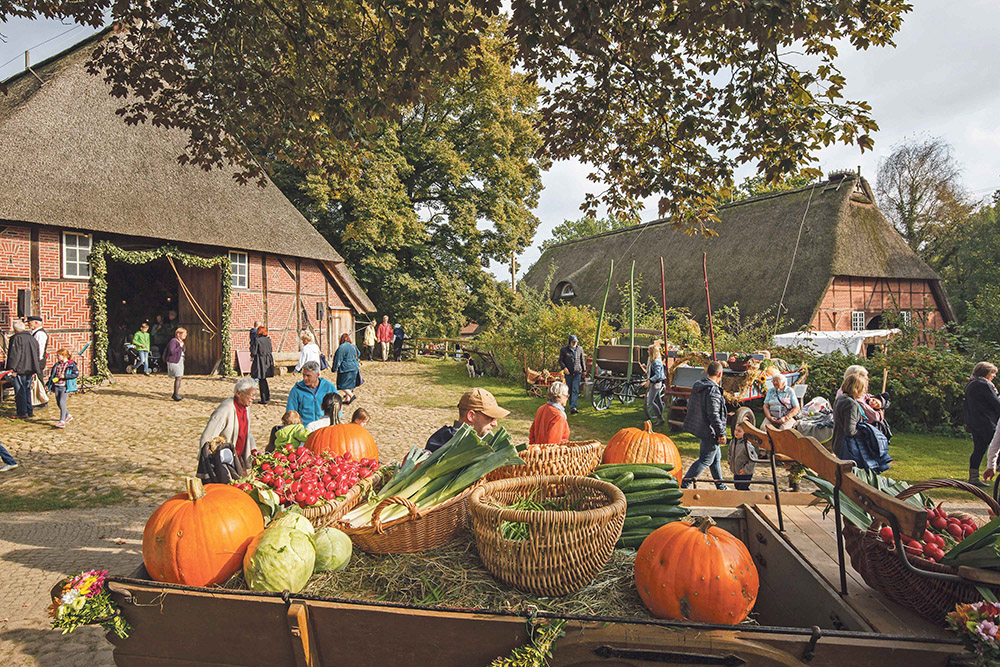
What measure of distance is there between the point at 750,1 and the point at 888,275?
A: 2590 centimetres

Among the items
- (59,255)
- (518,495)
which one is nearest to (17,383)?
(59,255)

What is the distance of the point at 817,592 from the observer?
235cm

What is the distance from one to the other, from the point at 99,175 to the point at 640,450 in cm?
1706

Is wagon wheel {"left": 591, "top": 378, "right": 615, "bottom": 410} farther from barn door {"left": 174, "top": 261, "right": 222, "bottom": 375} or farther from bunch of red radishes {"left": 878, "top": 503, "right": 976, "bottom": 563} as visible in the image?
barn door {"left": 174, "top": 261, "right": 222, "bottom": 375}

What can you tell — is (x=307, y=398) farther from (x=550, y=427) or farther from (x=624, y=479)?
(x=624, y=479)

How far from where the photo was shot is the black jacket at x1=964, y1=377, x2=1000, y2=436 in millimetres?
7293

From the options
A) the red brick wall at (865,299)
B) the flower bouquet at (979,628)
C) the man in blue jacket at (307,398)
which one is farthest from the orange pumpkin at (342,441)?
the red brick wall at (865,299)

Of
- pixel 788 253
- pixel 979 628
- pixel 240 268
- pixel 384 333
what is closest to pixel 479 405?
pixel 979 628

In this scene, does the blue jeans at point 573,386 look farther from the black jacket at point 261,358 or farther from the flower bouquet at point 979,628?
the flower bouquet at point 979,628

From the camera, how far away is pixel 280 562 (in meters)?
2.29

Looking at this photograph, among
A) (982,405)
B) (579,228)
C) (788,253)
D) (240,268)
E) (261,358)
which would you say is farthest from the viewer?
(579,228)

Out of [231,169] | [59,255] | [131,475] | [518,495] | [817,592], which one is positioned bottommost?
[131,475]

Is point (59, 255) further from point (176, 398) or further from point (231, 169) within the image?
point (231, 169)

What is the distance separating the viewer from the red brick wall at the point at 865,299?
23.3m
